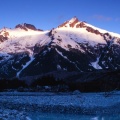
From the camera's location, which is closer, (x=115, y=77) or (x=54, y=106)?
(x=54, y=106)

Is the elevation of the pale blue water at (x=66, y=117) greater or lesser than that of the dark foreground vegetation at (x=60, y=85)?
lesser

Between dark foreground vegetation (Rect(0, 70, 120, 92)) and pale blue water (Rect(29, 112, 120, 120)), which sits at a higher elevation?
dark foreground vegetation (Rect(0, 70, 120, 92))

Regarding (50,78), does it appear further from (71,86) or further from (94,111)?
(94,111)

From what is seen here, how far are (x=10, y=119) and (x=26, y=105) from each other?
760 inches

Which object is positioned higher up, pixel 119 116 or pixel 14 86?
pixel 14 86

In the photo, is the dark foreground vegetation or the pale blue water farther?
the dark foreground vegetation

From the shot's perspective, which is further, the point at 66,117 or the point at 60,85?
the point at 60,85

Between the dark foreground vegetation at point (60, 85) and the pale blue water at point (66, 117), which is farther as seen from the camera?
the dark foreground vegetation at point (60, 85)

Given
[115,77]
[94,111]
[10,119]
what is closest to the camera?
[10,119]

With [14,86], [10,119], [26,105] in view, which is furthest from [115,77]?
[10,119]

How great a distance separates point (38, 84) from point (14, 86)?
9406mm

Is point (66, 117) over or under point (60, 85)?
under

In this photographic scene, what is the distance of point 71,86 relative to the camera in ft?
443

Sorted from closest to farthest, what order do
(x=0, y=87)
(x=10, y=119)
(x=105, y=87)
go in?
(x=10, y=119) → (x=105, y=87) → (x=0, y=87)
